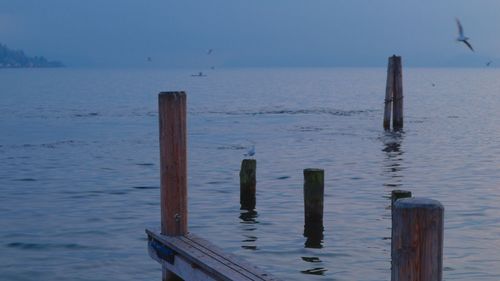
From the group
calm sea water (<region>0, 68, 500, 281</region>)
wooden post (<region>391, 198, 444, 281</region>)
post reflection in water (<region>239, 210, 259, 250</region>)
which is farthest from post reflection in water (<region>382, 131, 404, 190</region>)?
wooden post (<region>391, 198, 444, 281</region>)

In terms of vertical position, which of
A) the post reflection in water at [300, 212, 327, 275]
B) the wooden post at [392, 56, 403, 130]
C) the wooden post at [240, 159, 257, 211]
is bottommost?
the post reflection in water at [300, 212, 327, 275]

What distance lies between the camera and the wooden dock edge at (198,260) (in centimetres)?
806

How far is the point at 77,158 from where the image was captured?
2709 cm

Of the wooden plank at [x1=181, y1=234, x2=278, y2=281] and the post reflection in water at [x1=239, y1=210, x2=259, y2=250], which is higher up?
the wooden plank at [x1=181, y1=234, x2=278, y2=281]

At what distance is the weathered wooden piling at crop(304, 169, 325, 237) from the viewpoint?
516 inches

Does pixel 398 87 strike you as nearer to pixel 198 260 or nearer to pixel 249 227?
pixel 249 227

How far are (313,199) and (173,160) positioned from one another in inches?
174

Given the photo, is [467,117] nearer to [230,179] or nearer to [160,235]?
[230,179]

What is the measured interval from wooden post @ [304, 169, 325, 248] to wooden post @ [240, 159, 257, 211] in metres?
→ 1.80

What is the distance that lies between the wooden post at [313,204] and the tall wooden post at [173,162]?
3869 mm

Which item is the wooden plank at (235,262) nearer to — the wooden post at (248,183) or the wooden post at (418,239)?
the wooden post at (418,239)

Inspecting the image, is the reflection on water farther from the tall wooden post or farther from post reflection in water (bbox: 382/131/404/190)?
post reflection in water (bbox: 382/131/404/190)

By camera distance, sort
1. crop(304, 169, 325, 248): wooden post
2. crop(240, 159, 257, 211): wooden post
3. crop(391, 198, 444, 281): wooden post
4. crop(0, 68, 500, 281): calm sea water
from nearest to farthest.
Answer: crop(391, 198, 444, 281): wooden post → crop(0, 68, 500, 281): calm sea water → crop(304, 169, 325, 248): wooden post → crop(240, 159, 257, 211): wooden post

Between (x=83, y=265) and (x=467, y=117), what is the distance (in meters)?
41.4
